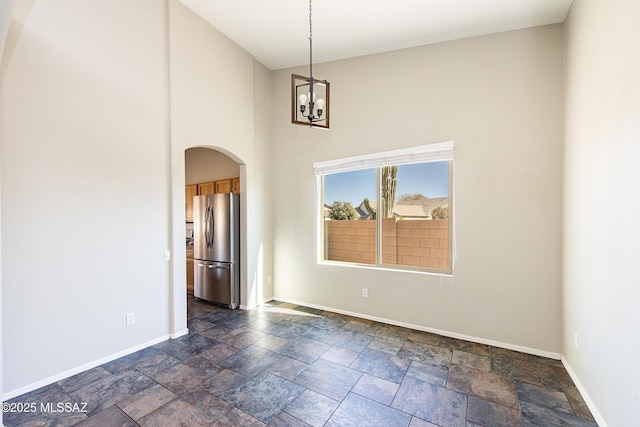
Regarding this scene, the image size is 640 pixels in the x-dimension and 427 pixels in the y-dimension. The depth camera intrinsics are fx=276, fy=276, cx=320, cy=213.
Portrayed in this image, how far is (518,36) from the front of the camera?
119 inches

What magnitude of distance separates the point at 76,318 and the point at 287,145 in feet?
11.1

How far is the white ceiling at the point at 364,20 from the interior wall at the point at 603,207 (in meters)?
0.53

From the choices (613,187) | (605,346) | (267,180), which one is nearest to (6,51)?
(267,180)

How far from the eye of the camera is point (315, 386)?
2352mm

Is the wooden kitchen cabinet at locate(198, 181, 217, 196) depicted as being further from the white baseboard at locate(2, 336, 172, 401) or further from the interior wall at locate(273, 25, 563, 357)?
the white baseboard at locate(2, 336, 172, 401)

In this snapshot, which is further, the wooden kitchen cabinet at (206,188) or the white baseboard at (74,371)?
the wooden kitchen cabinet at (206,188)

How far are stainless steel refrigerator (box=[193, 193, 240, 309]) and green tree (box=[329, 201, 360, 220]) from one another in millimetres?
1502

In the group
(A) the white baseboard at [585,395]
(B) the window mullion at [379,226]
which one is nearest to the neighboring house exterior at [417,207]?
(B) the window mullion at [379,226]

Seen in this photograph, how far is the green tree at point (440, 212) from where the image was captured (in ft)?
11.3

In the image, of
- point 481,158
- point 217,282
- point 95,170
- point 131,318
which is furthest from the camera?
point 217,282

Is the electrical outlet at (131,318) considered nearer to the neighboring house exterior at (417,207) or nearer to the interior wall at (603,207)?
the neighboring house exterior at (417,207)

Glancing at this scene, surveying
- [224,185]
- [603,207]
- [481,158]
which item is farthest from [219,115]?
[603,207]

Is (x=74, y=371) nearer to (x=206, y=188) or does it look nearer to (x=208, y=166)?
(x=206, y=188)

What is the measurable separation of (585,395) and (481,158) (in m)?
2.31
